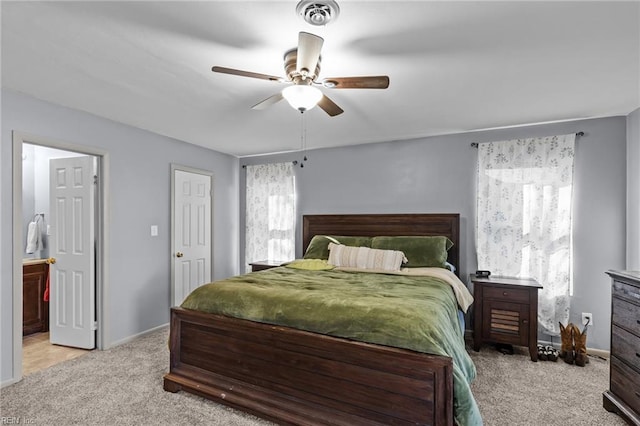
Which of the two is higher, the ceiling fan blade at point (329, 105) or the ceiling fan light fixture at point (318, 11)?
the ceiling fan light fixture at point (318, 11)

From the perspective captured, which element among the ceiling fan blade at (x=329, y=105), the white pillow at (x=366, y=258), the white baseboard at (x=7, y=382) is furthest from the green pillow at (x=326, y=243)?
the white baseboard at (x=7, y=382)

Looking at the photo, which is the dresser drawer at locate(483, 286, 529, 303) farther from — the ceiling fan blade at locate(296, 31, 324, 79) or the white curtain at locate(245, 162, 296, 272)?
the ceiling fan blade at locate(296, 31, 324, 79)

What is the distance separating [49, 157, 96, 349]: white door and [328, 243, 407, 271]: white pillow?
2.60 meters

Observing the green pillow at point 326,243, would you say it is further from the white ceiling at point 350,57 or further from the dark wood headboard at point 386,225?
the white ceiling at point 350,57

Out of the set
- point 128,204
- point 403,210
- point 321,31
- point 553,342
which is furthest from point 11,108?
point 553,342

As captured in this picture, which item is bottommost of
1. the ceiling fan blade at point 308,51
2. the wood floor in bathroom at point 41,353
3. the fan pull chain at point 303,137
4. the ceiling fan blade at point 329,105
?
the wood floor in bathroom at point 41,353

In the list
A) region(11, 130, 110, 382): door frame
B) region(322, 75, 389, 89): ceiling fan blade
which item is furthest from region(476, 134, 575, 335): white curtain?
region(11, 130, 110, 382): door frame

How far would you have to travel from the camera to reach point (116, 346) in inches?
133

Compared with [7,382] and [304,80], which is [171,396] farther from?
[304,80]

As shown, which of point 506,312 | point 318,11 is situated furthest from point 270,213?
point 318,11

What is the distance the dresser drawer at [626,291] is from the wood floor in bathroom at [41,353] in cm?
460

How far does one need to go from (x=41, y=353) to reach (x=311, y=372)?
307 centimetres

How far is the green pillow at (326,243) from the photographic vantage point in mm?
3963

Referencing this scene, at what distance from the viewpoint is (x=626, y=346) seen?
82.2 inches
